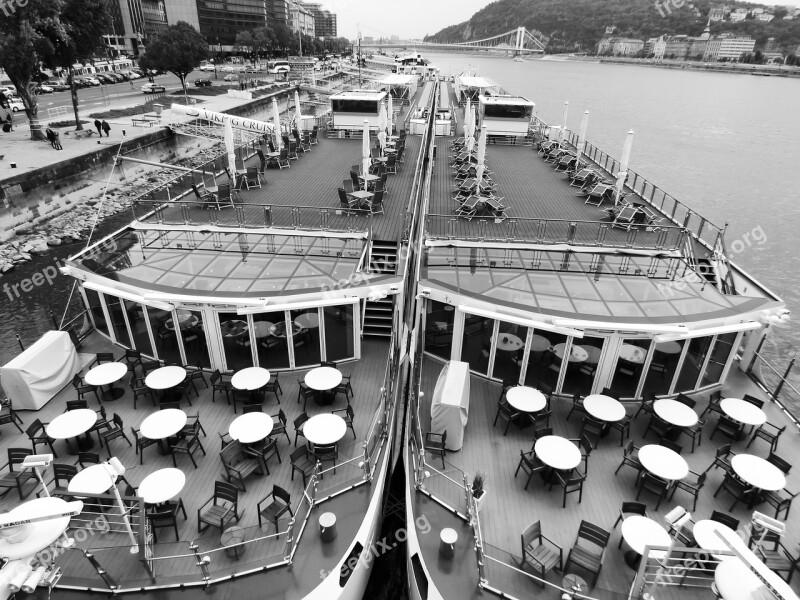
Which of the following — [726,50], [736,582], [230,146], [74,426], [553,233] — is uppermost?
[726,50]

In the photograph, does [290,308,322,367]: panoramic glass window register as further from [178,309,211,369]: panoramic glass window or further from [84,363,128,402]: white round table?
[84,363,128,402]: white round table

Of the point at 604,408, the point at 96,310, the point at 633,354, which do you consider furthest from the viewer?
Result: the point at 96,310

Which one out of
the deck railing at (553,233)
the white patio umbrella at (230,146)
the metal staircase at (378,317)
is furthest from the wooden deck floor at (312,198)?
the metal staircase at (378,317)

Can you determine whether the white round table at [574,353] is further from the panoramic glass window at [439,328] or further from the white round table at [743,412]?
the white round table at [743,412]

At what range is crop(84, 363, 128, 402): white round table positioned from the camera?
10.5 meters

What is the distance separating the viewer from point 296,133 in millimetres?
26922

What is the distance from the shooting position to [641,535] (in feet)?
24.0

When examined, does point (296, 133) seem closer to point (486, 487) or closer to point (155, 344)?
point (155, 344)

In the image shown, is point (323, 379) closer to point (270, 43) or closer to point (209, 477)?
point (209, 477)

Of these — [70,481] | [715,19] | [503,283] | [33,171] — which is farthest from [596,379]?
[715,19]

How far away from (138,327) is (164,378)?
2340mm

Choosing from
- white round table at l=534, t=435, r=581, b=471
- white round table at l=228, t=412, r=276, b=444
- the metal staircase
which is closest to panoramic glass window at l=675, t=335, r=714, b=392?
white round table at l=534, t=435, r=581, b=471

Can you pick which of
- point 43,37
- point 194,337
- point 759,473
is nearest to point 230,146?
point 194,337

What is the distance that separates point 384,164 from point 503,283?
11.4m
